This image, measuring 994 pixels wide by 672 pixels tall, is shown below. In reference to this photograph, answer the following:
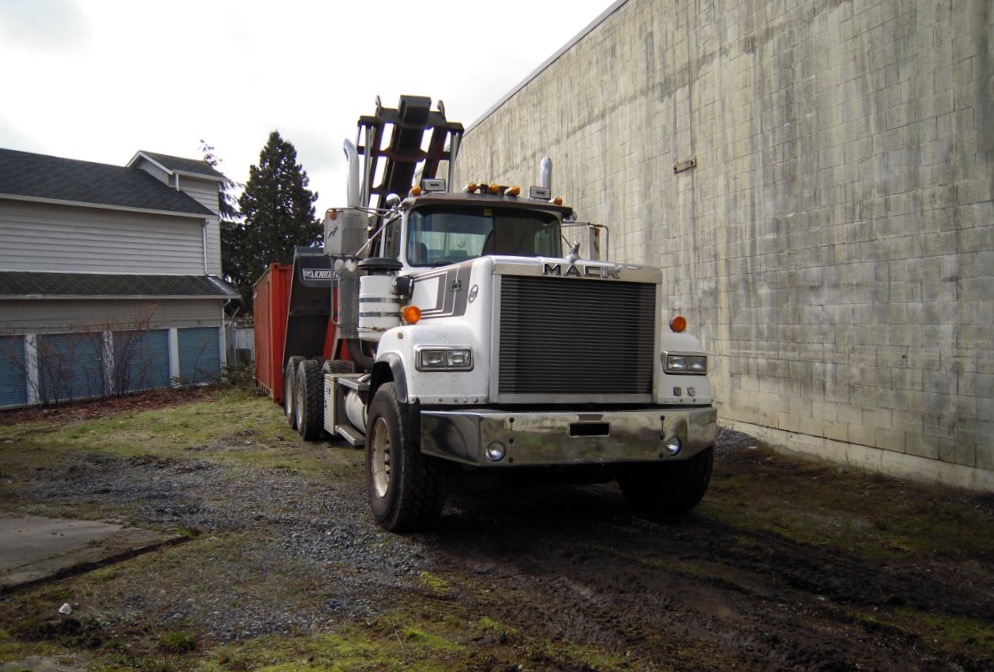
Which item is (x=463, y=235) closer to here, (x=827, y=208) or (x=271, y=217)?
(x=827, y=208)

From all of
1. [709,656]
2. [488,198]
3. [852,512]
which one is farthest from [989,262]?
[709,656]

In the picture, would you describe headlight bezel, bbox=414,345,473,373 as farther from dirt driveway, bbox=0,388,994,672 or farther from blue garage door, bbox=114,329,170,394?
blue garage door, bbox=114,329,170,394

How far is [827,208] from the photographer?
841cm

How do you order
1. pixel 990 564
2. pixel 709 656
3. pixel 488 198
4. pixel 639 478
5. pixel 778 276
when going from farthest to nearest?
pixel 778 276, pixel 488 198, pixel 639 478, pixel 990 564, pixel 709 656

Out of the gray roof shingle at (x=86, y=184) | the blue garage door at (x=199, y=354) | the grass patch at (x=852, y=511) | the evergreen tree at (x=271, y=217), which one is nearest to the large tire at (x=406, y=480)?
the grass patch at (x=852, y=511)

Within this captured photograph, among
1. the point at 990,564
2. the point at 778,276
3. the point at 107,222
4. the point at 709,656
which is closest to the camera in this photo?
the point at 709,656

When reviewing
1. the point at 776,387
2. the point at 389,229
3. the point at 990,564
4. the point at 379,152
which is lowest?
the point at 990,564

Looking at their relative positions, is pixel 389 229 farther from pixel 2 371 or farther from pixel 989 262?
pixel 2 371

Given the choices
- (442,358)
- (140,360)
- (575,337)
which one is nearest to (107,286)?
(140,360)

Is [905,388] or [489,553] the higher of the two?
[905,388]

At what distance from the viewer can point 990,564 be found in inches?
209

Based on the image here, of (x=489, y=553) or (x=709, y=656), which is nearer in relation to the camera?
(x=709, y=656)

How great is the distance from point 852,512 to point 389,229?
195 inches

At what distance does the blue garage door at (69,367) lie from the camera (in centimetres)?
1781
